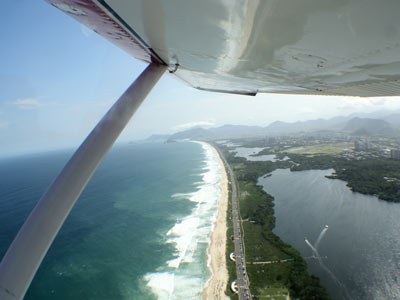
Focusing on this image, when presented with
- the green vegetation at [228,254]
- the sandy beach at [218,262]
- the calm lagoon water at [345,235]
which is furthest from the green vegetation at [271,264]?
the calm lagoon water at [345,235]

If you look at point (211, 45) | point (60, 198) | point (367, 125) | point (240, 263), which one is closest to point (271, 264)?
point (240, 263)

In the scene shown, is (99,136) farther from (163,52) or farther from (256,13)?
(256,13)

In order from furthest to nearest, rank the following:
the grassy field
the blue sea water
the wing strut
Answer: the grassy field → the blue sea water → the wing strut

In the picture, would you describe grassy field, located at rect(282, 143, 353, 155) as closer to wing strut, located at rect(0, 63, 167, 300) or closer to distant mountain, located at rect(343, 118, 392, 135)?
wing strut, located at rect(0, 63, 167, 300)

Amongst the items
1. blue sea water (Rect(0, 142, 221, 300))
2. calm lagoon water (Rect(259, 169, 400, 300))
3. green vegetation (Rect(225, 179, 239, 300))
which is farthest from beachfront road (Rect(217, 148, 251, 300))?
calm lagoon water (Rect(259, 169, 400, 300))

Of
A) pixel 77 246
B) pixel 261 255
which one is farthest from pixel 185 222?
pixel 77 246
